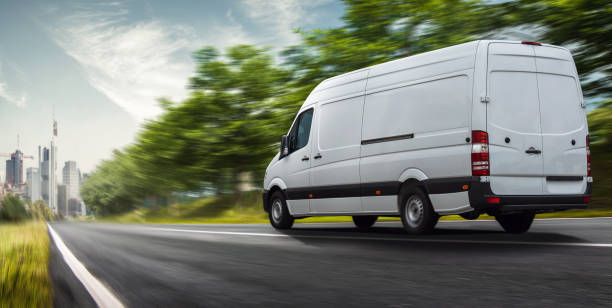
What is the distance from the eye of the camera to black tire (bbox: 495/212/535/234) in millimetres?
9000

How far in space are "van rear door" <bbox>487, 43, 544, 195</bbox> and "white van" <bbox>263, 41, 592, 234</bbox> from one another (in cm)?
1

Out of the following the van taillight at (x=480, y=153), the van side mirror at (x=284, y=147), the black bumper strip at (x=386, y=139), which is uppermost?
the van side mirror at (x=284, y=147)

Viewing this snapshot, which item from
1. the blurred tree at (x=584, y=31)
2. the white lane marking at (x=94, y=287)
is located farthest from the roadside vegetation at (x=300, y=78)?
the white lane marking at (x=94, y=287)

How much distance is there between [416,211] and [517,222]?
165 centimetres

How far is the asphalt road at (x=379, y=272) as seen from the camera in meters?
4.05

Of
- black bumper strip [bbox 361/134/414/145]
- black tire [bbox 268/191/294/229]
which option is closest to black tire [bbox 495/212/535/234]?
black bumper strip [bbox 361/134/414/145]

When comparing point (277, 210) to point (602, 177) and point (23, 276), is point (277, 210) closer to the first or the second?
point (23, 276)

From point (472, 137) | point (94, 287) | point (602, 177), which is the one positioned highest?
point (472, 137)

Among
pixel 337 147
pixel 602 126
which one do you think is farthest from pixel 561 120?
pixel 602 126

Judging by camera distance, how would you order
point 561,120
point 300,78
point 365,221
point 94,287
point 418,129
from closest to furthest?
point 94,287, point 561,120, point 418,129, point 365,221, point 300,78

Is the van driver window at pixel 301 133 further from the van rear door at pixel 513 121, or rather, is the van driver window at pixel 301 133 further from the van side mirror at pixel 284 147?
the van rear door at pixel 513 121

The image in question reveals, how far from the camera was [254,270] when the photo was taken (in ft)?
19.3

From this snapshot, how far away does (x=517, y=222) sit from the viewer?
9094 mm

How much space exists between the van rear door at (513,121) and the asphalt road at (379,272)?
76cm
